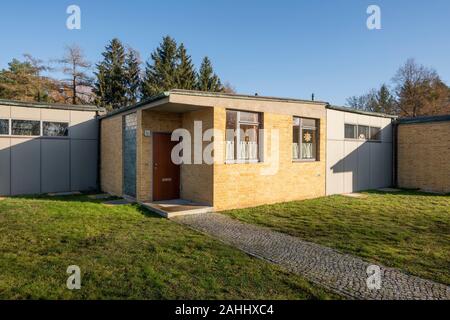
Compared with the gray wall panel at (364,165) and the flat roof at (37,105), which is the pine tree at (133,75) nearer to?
the flat roof at (37,105)

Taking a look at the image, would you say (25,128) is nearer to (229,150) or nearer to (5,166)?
(5,166)

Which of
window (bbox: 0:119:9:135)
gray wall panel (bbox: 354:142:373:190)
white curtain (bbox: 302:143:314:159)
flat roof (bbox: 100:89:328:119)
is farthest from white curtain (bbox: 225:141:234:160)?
window (bbox: 0:119:9:135)

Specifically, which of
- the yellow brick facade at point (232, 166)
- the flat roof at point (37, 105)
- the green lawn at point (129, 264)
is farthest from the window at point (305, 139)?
the flat roof at point (37, 105)

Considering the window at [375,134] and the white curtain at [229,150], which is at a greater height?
the window at [375,134]

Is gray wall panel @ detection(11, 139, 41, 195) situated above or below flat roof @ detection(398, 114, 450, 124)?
below

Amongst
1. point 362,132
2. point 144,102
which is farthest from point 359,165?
point 144,102

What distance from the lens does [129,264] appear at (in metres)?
4.53

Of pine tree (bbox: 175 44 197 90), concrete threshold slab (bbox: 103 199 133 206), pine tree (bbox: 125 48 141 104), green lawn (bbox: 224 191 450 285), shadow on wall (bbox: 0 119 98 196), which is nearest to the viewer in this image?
green lawn (bbox: 224 191 450 285)

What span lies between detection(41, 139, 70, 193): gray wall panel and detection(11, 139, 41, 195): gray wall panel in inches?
8.2

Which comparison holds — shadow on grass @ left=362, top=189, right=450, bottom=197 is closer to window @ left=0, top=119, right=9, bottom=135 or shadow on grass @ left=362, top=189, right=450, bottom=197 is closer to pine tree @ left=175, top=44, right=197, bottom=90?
window @ left=0, top=119, right=9, bottom=135

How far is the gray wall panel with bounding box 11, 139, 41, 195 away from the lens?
11602 mm

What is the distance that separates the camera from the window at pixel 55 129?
12.2 metres

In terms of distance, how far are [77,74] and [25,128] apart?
21038 mm

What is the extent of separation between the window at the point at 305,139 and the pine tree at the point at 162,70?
24730mm
